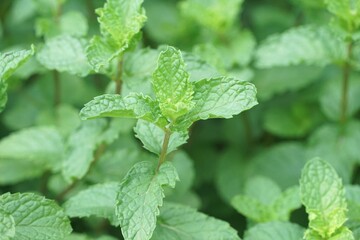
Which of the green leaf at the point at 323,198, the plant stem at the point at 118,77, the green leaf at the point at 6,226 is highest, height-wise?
the plant stem at the point at 118,77

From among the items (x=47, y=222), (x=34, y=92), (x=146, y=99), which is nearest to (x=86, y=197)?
A: (x=47, y=222)

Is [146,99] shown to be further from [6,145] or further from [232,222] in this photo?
[232,222]

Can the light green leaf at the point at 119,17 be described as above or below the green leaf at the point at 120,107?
above

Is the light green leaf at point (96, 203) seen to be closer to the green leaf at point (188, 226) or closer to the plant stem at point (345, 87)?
the green leaf at point (188, 226)

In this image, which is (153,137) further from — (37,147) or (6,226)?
(37,147)

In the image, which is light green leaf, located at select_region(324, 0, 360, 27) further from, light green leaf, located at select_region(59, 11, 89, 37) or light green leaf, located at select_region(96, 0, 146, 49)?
light green leaf, located at select_region(59, 11, 89, 37)

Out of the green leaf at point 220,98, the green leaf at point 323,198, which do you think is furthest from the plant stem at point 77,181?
the green leaf at point 323,198
